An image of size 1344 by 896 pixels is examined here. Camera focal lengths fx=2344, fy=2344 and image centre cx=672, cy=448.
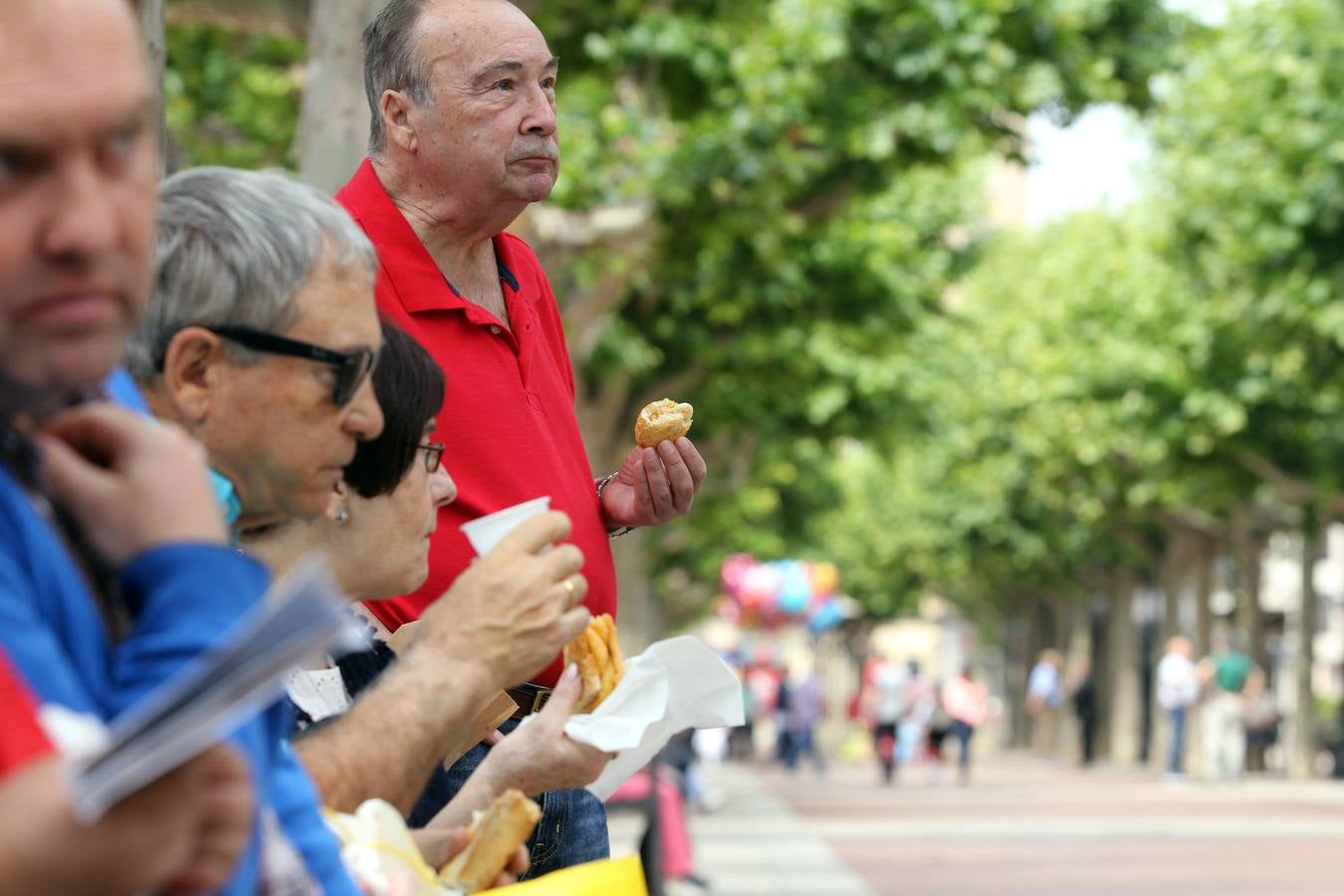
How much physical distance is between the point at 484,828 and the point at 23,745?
1.07 metres

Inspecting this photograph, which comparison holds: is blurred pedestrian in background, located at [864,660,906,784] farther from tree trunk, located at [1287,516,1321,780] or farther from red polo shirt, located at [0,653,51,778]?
red polo shirt, located at [0,653,51,778]

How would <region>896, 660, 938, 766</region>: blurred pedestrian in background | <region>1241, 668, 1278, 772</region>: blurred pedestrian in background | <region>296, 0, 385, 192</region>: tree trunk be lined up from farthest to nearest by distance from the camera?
<region>896, 660, 938, 766</region>: blurred pedestrian in background → <region>1241, 668, 1278, 772</region>: blurred pedestrian in background → <region>296, 0, 385, 192</region>: tree trunk

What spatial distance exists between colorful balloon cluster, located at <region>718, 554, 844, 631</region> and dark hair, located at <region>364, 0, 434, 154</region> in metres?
41.6

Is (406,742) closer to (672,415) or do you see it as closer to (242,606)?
(242,606)

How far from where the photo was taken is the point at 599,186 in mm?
14219

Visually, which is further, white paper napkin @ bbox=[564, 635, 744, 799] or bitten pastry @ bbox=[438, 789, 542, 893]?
white paper napkin @ bbox=[564, 635, 744, 799]

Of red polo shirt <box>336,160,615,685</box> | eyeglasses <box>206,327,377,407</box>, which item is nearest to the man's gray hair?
eyeglasses <box>206,327,377,407</box>

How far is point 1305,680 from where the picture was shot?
31.7 metres

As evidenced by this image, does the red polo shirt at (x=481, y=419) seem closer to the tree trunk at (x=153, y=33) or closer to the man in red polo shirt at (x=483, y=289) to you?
the man in red polo shirt at (x=483, y=289)

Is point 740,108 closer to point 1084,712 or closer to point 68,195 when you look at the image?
point 68,195

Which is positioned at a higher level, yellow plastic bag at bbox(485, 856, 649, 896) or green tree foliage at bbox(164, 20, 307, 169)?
green tree foliage at bbox(164, 20, 307, 169)

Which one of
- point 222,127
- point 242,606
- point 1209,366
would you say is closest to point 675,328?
point 222,127

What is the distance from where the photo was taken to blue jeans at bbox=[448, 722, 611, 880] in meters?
3.28

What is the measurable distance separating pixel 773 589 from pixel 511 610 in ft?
152
